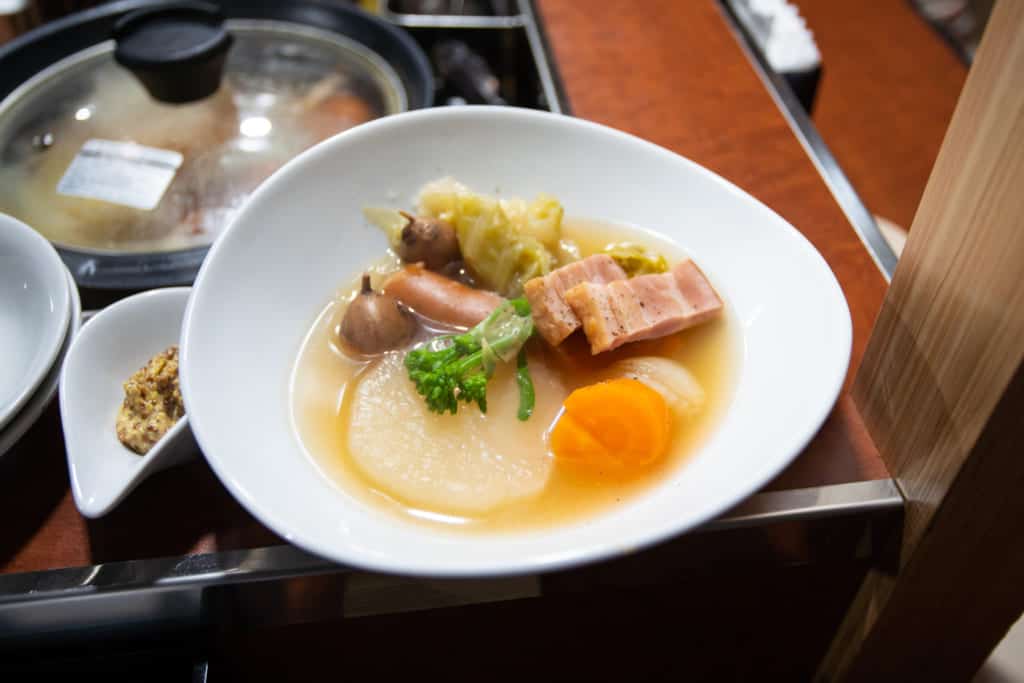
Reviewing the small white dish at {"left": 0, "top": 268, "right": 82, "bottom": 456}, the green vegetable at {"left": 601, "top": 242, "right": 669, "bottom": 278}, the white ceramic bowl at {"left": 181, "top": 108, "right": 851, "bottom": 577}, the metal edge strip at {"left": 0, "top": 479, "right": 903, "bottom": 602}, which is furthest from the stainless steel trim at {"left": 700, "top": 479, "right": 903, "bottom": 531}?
the small white dish at {"left": 0, "top": 268, "right": 82, "bottom": 456}

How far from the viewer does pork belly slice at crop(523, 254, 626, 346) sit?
1.22 m

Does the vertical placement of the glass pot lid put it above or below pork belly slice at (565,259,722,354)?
below

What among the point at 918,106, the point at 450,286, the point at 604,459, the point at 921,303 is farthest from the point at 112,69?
the point at 918,106

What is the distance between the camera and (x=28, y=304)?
126 centimetres

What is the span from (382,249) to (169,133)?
618 millimetres

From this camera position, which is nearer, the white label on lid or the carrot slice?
the carrot slice

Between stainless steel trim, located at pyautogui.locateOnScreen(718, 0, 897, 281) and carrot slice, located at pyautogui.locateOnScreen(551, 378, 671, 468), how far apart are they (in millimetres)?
552

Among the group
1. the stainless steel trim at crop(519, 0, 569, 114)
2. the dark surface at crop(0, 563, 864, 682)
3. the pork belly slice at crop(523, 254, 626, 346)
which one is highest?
the pork belly slice at crop(523, 254, 626, 346)

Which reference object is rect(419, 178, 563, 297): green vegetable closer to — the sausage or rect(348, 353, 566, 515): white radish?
the sausage

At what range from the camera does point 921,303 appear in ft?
3.40

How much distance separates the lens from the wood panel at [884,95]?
292 cm

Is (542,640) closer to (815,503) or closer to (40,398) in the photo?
(815,503)

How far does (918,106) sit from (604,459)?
2.81 meters

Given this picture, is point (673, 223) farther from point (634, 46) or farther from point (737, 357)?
point (634, 46)
